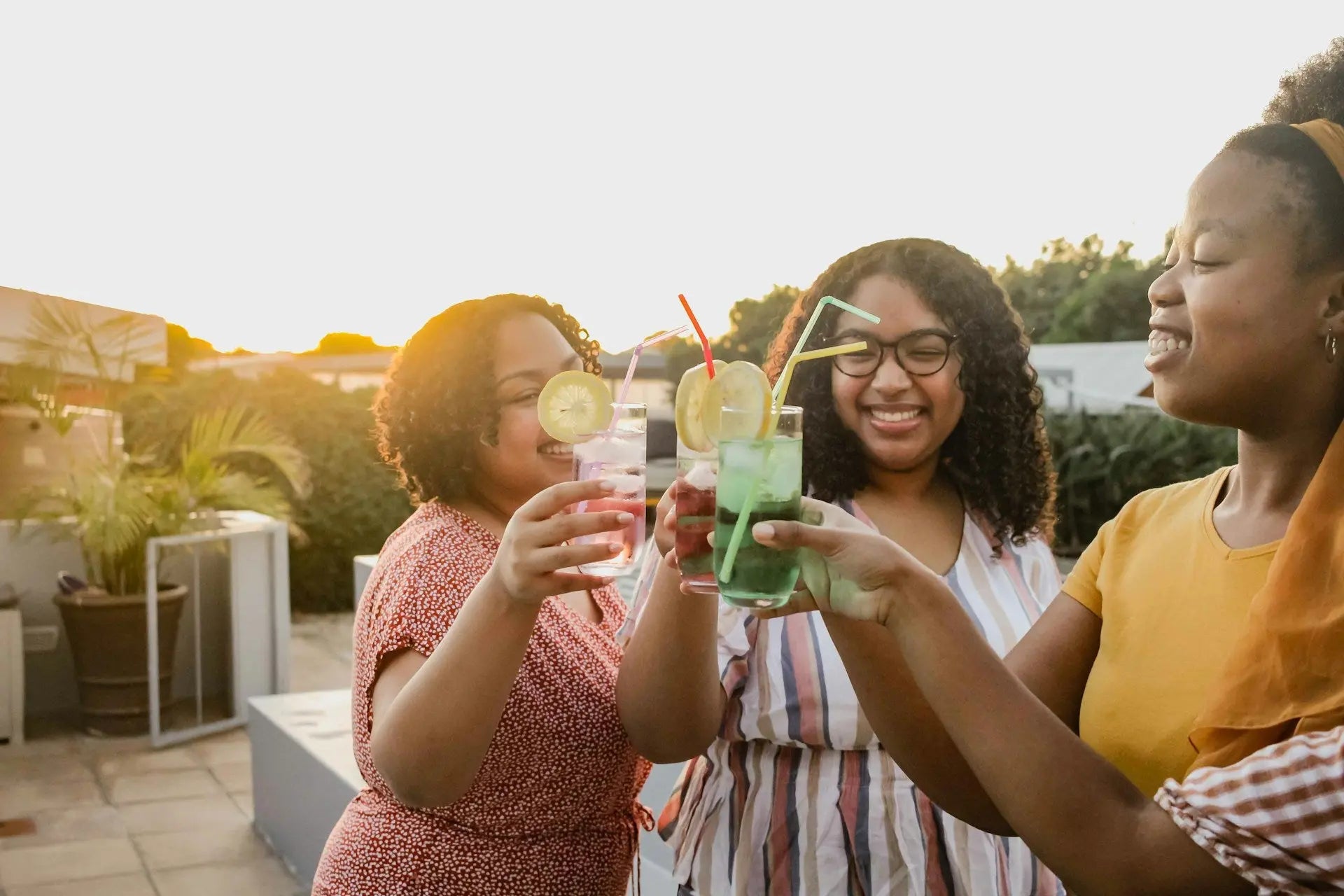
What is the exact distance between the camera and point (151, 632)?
6.84 m

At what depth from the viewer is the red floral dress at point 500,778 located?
1.84 metres

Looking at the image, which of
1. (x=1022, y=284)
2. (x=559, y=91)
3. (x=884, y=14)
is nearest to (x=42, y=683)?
(x=559, y=91)

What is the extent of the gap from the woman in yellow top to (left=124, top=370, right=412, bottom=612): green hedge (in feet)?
35.2

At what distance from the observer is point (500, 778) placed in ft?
6.07

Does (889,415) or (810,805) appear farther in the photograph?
(889,415)

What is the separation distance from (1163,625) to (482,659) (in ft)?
2.98

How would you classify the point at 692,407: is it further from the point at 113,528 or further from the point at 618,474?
the point at 113,528

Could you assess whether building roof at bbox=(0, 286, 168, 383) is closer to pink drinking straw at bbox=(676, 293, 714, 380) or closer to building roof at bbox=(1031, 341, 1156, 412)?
pink drinking straw at bbox=(676, 293, 714, 380)

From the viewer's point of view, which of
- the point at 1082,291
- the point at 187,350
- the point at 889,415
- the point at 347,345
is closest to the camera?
the point at 889,415

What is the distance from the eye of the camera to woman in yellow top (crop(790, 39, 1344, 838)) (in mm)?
1203

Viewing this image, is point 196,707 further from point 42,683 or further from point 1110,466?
point 1110,466

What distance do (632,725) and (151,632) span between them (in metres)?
5.82

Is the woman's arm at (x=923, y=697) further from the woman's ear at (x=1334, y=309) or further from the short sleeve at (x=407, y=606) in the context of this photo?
the short sleeve at (x=407, y=606)

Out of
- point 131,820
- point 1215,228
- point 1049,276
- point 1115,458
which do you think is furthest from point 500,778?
point 1049,276
